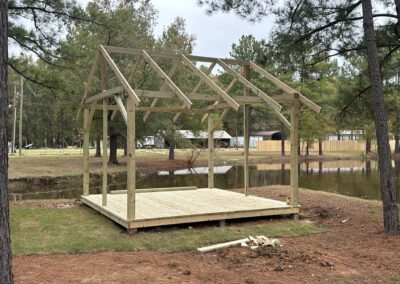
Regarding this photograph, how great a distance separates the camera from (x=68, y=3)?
374 inches

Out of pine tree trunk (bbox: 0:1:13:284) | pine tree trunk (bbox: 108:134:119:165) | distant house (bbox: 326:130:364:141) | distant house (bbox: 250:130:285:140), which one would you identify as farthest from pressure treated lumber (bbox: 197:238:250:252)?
distant house (bbox: 250:130:285:140)

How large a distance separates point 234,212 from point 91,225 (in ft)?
8.95

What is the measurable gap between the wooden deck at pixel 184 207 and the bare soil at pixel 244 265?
4.65 ft

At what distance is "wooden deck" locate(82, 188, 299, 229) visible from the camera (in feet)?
24.7

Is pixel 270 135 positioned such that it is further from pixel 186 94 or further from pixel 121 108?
pixel 121 108

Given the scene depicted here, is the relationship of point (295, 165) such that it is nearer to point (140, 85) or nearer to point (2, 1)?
point (2, 1)

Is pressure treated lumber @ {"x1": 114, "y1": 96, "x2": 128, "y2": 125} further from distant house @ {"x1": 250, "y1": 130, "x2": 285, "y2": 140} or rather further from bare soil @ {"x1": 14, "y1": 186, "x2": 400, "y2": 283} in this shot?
distant house @ {"x1": 250, "y1": 130, "x2": 285, "y2": 140}

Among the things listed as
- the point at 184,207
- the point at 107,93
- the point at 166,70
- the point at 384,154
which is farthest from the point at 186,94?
the point at 166,70

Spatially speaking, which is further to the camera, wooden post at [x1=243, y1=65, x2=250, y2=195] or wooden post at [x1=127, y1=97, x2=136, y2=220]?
wooden post at [x1=243, y1=65, x2=250, y2=195]

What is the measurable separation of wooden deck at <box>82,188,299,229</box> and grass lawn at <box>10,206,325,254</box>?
0.65 feet

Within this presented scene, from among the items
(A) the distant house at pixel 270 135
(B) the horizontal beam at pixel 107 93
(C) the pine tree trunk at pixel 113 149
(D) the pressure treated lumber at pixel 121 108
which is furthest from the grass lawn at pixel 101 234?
(A) the distant house at pixel 270 135

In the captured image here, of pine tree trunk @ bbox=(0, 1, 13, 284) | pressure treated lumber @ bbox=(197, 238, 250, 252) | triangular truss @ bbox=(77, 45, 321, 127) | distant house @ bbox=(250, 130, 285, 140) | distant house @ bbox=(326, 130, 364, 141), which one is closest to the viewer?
pine tree trunk @ bbox=(0, 1, 13, 284)

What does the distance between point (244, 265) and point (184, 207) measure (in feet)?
11.0

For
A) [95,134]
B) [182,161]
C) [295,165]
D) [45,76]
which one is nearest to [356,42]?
[295,165]
